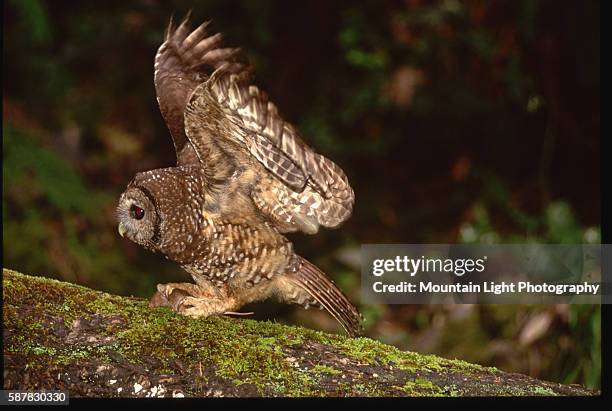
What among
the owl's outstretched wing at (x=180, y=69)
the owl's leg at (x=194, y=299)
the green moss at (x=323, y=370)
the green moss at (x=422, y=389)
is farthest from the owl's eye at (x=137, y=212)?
the green moss at (x=422, y=389)

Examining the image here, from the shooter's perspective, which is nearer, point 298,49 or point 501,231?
point 501,231

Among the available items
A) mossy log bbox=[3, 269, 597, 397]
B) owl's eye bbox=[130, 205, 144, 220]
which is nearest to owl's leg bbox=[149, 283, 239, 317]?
mossy log bbox=[3, 269, 597, 397]

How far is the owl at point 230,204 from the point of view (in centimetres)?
262

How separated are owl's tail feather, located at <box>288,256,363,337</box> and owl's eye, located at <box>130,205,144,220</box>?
674mm

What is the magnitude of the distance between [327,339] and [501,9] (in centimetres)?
438

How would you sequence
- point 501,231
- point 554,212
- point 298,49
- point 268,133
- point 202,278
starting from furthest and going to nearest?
point 298,49, point 501,231, point 554,212, point 202,278, point 268,133

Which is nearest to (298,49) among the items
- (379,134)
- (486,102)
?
(379,134)

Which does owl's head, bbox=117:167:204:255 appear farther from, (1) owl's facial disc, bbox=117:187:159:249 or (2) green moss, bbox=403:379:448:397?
(2) green moss, bbox=403:379:448:397

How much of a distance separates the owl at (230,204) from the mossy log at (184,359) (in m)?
0.27

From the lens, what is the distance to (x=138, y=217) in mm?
2723

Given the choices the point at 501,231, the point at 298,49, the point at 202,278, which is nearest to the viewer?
the point at 202,278

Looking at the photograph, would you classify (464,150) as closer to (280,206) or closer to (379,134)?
(379,134)

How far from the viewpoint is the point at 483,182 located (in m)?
5.83

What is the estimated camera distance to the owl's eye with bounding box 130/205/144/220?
2.70 meters
